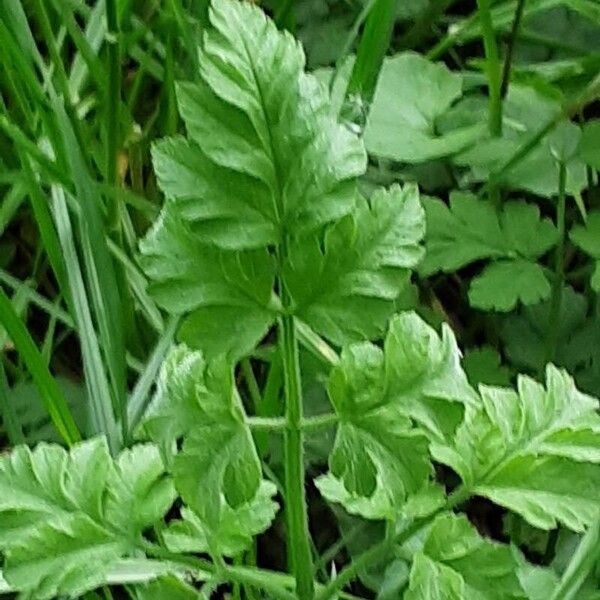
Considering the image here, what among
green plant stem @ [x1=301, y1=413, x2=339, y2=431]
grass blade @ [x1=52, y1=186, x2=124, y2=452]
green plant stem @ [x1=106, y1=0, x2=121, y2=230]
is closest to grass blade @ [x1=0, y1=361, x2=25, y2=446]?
grass blade @ [x1=52, y1=186, x2=124, y2=452]

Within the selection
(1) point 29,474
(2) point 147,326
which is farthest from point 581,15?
(1) point 29,474

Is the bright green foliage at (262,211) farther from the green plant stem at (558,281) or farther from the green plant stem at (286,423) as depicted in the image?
the green plant stem at (558,281)

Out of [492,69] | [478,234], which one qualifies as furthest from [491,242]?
[492,69]

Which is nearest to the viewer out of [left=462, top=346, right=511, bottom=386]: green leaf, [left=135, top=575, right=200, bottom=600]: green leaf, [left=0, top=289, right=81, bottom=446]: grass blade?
[left=135, top=575, right=200, bottom=600]: green leaf

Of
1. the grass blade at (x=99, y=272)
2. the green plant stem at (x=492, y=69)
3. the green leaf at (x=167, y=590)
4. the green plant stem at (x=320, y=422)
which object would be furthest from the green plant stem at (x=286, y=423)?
the green plant stem at (x=492, y=69)

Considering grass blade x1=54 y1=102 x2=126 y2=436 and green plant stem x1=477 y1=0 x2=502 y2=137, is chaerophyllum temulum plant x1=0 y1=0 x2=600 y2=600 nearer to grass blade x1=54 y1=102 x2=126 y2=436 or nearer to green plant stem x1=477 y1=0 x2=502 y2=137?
grass blade x1=54 y1=102 x2=126 y2=436

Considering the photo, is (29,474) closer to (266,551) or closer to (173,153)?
(173,153)
